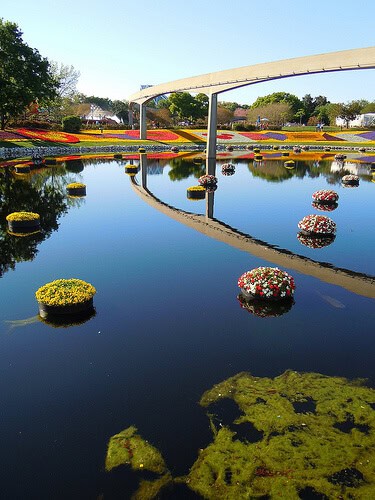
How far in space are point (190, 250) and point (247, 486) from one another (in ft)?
41.3

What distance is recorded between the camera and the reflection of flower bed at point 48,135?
6900cm

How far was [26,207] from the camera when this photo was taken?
86.3ft

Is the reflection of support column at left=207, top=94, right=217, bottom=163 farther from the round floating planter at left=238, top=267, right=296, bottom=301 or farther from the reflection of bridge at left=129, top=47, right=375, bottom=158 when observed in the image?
the round floating planter at left=238, top=267, right=296, bottom=301

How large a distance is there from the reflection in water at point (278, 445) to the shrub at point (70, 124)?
8304cm

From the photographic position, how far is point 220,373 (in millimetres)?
9188

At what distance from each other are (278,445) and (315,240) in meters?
14.8

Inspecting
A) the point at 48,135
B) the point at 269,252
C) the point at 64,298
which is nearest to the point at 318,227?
the point at 269,252

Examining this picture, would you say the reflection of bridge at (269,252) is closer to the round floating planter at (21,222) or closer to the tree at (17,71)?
the round floating planter at (21,222)

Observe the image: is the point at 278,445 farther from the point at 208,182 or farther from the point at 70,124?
the point at 70,124

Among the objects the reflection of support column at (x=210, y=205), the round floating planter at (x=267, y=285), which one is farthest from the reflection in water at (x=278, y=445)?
the reflection of support column at (x=210, y=205)

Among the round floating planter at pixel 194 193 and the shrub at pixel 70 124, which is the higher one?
the shrub at pixel 70 124

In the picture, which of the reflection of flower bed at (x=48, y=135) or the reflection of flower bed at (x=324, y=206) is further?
the reflection of flower bed at (x=48, y=135)

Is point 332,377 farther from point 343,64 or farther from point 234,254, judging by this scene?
point 343,64

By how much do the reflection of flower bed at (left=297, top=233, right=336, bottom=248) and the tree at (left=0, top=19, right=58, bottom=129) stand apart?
54.1m
